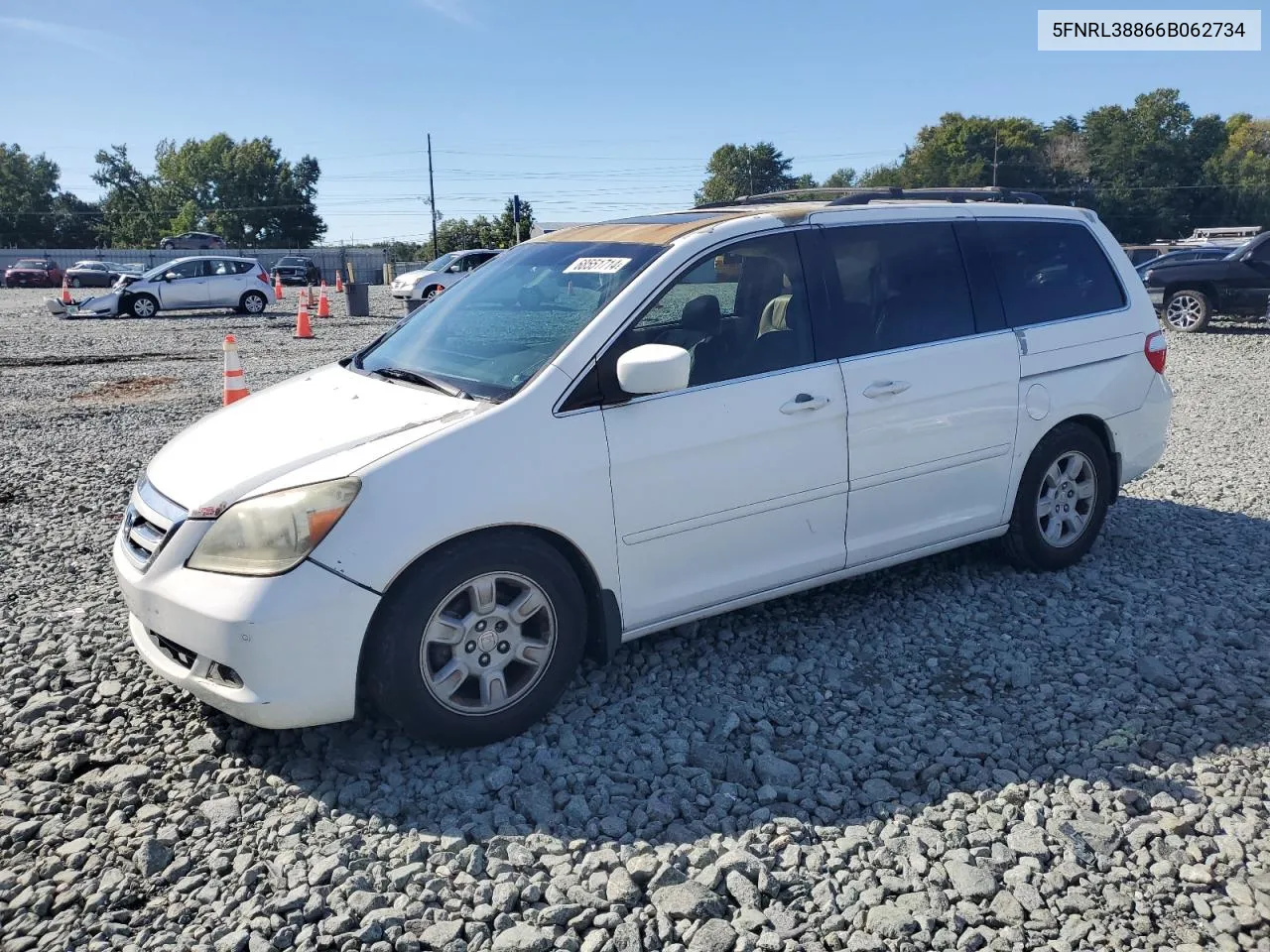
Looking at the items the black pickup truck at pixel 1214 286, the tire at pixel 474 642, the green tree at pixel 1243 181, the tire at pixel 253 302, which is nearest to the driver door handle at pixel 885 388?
the tire at pixel 474 642

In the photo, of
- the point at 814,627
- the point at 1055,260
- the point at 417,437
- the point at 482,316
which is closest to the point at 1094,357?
the point at 1055,260

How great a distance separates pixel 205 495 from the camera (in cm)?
342

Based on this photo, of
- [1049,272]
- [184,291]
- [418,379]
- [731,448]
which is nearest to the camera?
[731,448]

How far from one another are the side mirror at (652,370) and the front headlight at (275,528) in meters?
1.02

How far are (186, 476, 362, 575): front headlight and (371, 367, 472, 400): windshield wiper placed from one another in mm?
665

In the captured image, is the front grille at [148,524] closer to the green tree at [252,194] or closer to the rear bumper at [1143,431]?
the rear bumper at [1143,431]

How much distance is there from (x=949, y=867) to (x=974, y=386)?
2.45 metres

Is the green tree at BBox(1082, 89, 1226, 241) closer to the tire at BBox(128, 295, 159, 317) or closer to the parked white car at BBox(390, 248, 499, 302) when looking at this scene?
the parked white car at BBox(390, 248, 499, 302)

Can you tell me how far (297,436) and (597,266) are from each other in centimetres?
141

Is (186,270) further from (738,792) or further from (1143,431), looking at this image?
(738,792)

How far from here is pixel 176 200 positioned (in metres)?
105

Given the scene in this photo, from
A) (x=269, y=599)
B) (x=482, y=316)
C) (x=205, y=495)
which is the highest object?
(x=482, y=316)

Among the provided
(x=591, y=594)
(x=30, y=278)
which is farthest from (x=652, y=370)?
(x=30, y=278)

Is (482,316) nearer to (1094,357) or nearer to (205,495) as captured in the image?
(205,495)
